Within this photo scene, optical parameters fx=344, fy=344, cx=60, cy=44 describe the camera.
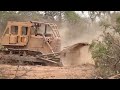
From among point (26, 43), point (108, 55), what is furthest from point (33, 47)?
point (108, 55)

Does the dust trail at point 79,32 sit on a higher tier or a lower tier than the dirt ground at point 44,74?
higher

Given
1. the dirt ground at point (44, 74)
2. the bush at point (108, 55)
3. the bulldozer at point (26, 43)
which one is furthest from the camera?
the bulldozer at point (26, 43)

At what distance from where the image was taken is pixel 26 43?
53.6ft

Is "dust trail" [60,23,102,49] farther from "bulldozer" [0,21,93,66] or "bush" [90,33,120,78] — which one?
"bush" [90,33,120,78]

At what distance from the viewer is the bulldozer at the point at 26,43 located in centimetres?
1582

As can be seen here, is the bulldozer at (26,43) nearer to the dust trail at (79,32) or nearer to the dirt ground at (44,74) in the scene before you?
the dirt ground at (44,74)

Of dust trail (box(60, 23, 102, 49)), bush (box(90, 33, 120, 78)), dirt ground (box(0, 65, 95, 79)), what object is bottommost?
dirt ground (box(0, 65, 95, 79))

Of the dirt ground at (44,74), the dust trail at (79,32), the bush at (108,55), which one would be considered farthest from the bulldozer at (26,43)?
the dust trail at (79,32)

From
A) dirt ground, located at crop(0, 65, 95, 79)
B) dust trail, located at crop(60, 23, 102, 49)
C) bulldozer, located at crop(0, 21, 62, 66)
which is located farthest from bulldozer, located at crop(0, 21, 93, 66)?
dust trail, located at crop(60, 23, 102, 49)

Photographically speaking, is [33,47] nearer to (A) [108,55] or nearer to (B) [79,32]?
(A) [108,55]

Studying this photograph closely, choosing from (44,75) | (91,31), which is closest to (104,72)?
(44,75)

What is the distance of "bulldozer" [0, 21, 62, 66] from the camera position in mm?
15820
